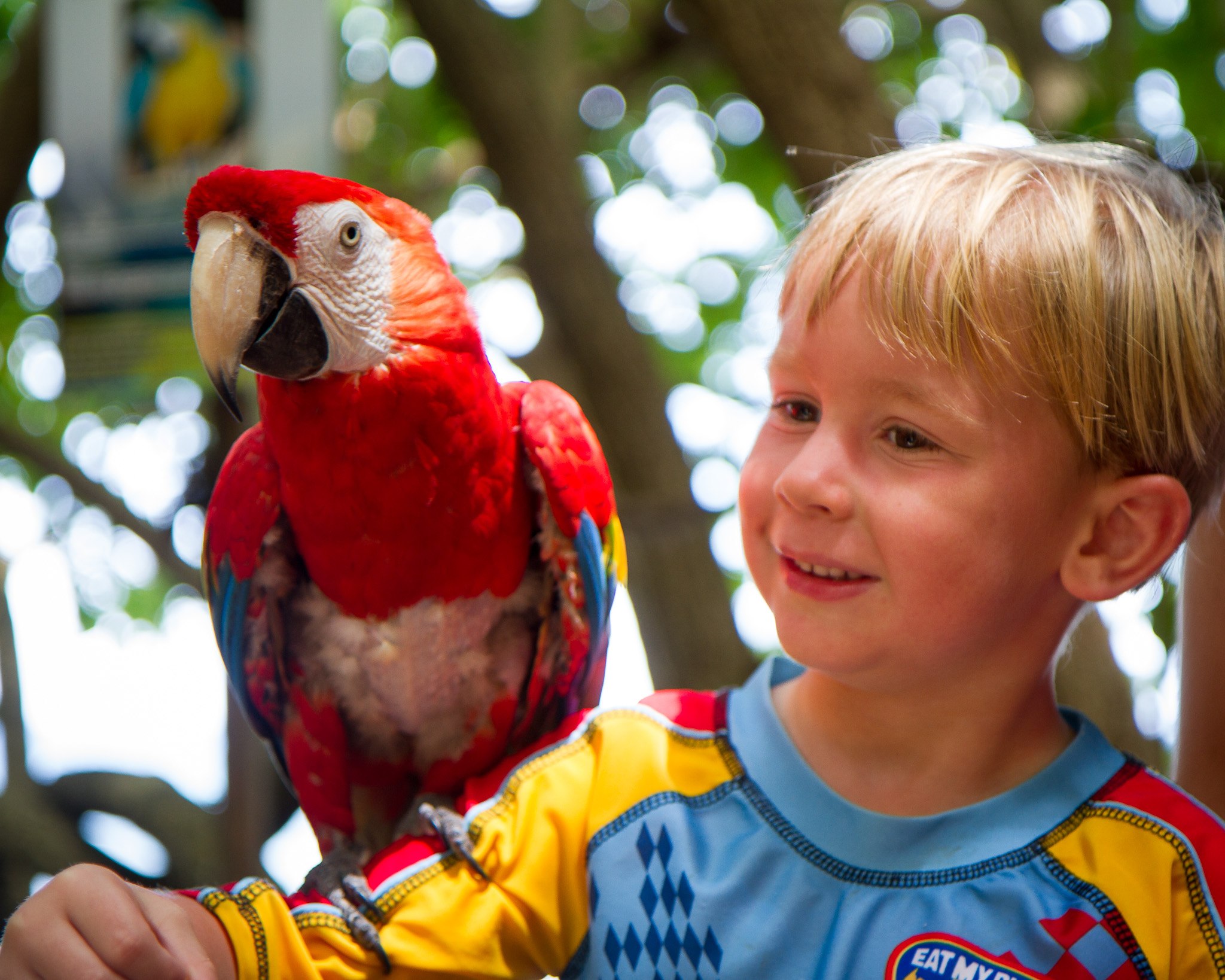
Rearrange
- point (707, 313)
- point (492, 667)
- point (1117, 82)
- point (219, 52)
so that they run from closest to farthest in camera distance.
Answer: point (492, 667) → point (219, 52) → point (1117, 82) → point (707, 313)

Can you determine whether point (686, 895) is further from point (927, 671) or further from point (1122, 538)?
point (1122, 538)

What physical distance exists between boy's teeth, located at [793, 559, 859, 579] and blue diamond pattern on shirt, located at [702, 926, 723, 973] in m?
0.32

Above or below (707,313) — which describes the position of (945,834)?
below

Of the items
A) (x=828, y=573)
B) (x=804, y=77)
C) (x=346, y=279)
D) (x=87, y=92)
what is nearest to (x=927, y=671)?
(x=828, y=573)

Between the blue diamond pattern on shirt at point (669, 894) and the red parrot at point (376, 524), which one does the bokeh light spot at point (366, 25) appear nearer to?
the red parrot at point (376, 524)

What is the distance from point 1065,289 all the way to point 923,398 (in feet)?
0.50

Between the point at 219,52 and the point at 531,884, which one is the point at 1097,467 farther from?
the point at 219,52

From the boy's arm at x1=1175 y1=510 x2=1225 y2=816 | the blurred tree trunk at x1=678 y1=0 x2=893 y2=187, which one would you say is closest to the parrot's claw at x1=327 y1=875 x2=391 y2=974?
the boy's arm at x1=1175 y1=510 x2=1225 y2=816

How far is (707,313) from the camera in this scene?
175 inches

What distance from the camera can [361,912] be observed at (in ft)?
2.67

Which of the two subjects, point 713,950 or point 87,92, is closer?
point 713,950

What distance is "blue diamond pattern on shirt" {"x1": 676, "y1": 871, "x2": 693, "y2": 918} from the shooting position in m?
0.86

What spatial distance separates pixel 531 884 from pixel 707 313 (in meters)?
3.79

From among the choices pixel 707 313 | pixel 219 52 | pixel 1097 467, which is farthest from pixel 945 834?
pixel 707 313
